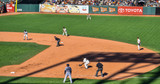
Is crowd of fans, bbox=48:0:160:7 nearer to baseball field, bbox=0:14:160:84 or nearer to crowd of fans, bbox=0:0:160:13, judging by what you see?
crowd of fans, bbox=0:0:160:13

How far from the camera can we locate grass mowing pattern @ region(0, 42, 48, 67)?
29.9m

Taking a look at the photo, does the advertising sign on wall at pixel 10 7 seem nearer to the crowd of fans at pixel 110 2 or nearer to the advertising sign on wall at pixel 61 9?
the crowd of fans at pixel 110 2

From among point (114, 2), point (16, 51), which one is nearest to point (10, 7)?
point (114, 2)

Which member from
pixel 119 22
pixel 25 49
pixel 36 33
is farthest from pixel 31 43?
pixel 119 22

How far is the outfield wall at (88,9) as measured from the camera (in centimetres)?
6525

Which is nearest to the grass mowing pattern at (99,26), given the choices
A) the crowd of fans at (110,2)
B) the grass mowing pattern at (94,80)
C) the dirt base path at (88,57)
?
the dirt base path at (88,57)

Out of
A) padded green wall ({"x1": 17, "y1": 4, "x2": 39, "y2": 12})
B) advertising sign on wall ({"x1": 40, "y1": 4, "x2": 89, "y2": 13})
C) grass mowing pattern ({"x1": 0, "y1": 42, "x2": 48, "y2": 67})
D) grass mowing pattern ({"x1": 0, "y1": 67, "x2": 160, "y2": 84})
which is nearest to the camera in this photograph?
grass mowing pattern ({"x1": 0, "y1": 67, "x2": 160, "y2": 84})

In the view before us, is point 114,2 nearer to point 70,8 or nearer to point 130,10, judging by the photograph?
point 130,10

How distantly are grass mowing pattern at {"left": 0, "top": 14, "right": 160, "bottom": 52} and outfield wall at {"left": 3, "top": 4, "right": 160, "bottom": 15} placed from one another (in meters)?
3.94

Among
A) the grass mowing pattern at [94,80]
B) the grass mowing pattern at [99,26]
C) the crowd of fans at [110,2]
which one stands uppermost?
the crowd of fans at [110,2]

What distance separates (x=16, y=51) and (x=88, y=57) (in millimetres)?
9298

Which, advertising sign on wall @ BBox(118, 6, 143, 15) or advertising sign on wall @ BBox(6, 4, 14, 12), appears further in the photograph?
advertising sign on wall @ BBox(6, 4, 14, 12)

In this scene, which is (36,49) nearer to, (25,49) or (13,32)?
(25,49)

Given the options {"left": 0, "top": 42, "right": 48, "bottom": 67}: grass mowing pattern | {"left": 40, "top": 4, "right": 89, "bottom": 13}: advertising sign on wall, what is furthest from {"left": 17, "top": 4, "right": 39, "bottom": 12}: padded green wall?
{"left": 0, "top": 42, "right": 48, "bottom": 67}: grass mowing pattern
